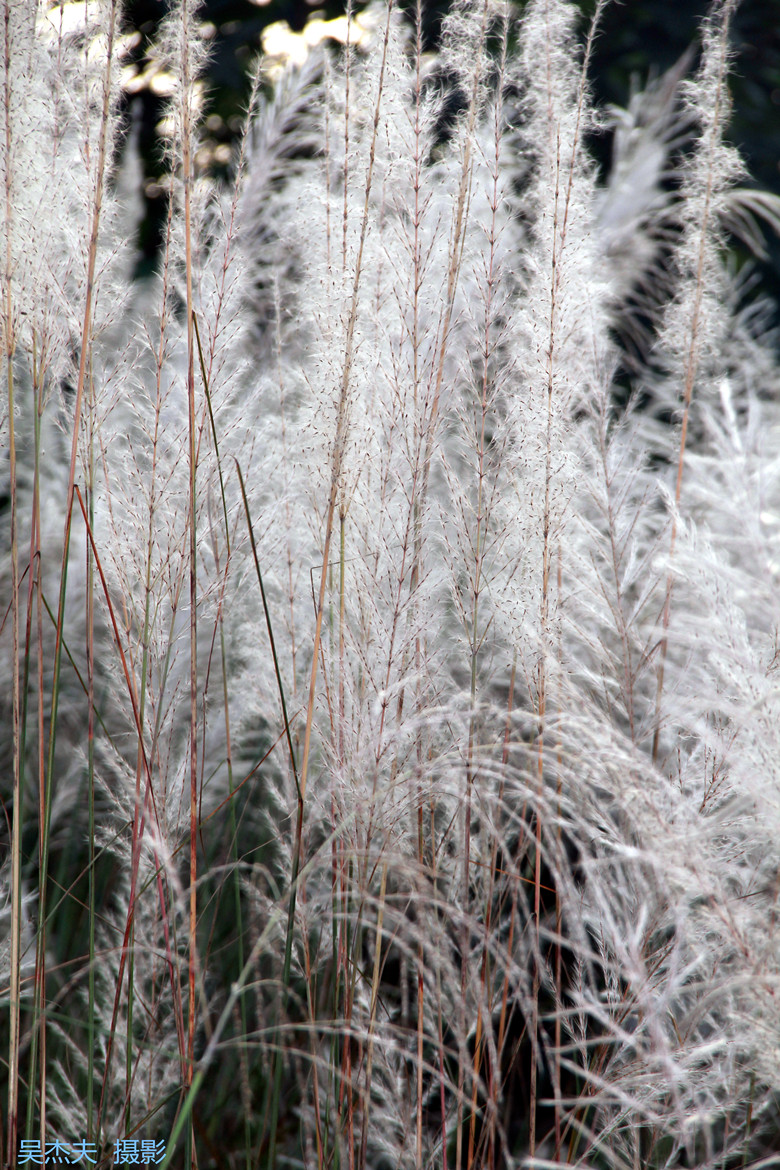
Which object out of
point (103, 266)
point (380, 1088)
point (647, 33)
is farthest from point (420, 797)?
point (647, 33)

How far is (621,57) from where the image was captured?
11.4ft

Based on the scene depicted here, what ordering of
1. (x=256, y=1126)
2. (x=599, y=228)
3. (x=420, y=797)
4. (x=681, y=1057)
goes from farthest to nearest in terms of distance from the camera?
(x=599, y=228), (x=256, y=1126), (x=420, y=797), (x=681, y=1057)

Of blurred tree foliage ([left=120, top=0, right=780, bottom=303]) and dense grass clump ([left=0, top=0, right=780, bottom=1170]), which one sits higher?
blurred tree foliage ([left=120, top=0, right=780, bottom=303])

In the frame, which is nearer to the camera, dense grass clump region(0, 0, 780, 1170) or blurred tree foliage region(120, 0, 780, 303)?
dense grass clump region(0, 0, 780, 1170)

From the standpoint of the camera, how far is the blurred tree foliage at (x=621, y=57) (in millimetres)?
3232

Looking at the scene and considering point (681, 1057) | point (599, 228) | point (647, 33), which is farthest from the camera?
point (647, 33)

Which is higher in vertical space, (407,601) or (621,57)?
(621,57)

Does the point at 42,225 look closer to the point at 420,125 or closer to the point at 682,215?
the point at 420,125

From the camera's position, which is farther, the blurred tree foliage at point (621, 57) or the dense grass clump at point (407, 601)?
the blurred tree foliage at point (621, 57)

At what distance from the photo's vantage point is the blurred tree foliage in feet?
10.6

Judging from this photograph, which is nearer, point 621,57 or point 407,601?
point 407,601

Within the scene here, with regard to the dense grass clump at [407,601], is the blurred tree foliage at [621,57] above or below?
above

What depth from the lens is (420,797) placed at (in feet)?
3.19

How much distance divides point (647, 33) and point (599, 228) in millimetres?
2480
